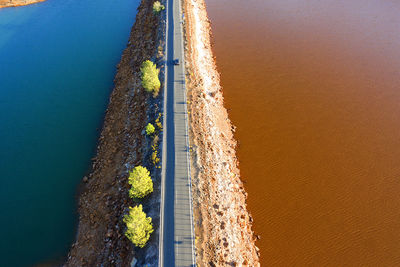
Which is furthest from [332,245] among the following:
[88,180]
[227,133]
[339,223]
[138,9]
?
[138,9]

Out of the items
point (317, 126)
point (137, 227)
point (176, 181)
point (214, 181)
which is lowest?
point (137, 227)

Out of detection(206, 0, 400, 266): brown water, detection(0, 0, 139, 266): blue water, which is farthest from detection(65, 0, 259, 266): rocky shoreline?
detection(0, 0, 139, 266): blue water

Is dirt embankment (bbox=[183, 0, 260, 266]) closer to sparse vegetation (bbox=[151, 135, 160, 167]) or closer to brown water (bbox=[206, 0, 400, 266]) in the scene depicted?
brown water (bbox=[206, 0, 400, 266])

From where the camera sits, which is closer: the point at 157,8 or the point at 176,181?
the point at 176,181

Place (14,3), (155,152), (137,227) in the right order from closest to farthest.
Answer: (137,227), (155,152), (14,3)

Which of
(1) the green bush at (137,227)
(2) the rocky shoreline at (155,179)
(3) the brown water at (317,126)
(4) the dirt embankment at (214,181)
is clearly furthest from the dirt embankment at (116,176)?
(3) the brown water at (317,126)

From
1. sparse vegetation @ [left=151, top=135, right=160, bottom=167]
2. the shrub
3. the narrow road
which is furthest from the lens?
the shrub

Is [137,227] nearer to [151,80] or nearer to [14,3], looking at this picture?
[151,80]

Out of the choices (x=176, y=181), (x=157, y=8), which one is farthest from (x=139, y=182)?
(x=157, y=8)
